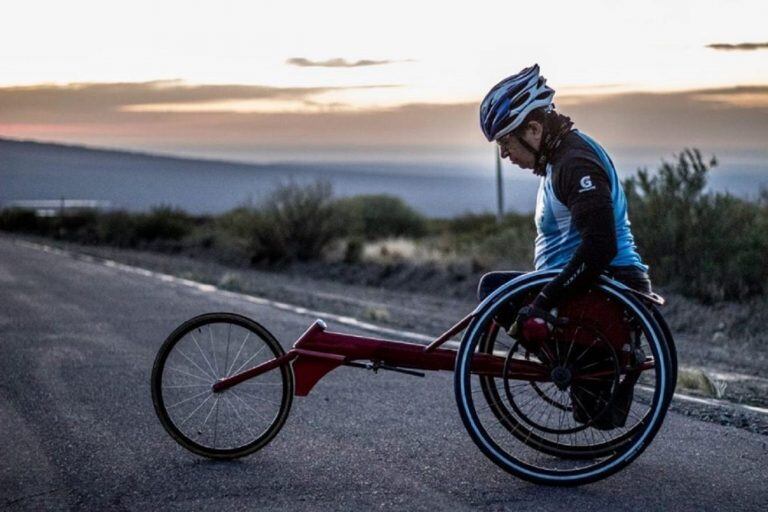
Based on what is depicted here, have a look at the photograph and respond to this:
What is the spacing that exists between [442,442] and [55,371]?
385 cm

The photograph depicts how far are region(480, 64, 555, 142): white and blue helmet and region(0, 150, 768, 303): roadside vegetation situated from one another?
10.9 meters

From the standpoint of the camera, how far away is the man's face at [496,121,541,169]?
5.84 meters

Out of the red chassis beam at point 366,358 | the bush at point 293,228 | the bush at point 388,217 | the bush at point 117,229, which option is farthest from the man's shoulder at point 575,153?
the bush at point 388,217

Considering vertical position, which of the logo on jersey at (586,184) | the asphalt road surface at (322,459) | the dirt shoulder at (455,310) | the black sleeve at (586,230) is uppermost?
the logo on jersey at (586,184)

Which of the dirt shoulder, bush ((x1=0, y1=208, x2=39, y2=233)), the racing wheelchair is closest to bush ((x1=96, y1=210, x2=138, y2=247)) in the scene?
bush ((x1=0, y1=208, x2=39, y2=233))

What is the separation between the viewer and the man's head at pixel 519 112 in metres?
5.78

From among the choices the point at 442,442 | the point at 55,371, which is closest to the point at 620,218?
the point at 442,442

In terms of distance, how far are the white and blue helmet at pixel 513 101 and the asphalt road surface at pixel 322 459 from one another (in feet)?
5.64

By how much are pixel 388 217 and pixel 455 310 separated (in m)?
25.2

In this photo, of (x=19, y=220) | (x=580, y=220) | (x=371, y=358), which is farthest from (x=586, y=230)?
(x=19, y=220)

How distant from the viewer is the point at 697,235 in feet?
57.2

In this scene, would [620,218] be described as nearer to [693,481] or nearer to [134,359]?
[693,481]

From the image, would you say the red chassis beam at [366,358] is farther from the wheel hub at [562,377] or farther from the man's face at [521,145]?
the man's face at [521,145]

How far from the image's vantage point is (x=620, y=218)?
19.2 feet
